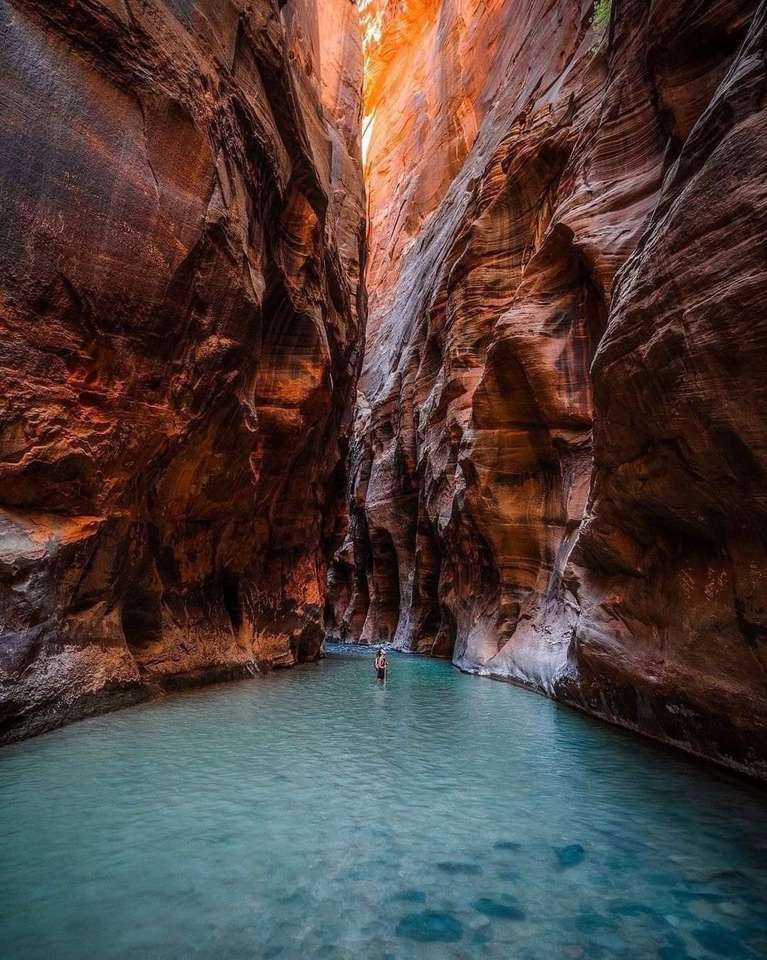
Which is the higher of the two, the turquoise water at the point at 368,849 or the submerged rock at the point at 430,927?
the submerged rock at the point at 430,927

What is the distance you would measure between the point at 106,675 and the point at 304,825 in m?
4.99

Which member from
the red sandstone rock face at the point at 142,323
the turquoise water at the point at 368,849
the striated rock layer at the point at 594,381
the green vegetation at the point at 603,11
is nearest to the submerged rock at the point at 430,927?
the turquoise water at the point at 368,849

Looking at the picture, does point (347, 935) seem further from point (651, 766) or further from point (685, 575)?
point (685, 575)

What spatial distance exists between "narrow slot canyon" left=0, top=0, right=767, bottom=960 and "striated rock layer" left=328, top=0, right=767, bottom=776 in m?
0.06

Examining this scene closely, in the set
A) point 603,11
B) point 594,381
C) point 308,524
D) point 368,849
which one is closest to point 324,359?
point 308,524

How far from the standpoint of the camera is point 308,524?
17.4 meters

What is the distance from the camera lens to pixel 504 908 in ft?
10.7

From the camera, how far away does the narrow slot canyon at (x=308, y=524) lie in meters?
3.56

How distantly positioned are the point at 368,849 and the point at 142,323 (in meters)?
7.47

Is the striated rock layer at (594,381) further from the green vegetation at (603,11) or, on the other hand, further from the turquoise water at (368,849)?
the turquoise water at (368,849)

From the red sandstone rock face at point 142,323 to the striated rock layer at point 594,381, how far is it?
6.20 meters

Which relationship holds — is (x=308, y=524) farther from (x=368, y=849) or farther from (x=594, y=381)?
(x=368, y=849)

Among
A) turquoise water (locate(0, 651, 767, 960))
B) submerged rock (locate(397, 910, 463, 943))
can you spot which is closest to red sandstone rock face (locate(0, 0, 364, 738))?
turquoise water (locate(0, 651, 767, 960))

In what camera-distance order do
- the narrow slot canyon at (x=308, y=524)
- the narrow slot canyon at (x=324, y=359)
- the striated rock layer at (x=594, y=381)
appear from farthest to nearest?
the narrow slot canyon at (x=324, y=359) < the striated rock layer at (x=594, y=381) < the narrow slot canyon at (x=308, y=524)
